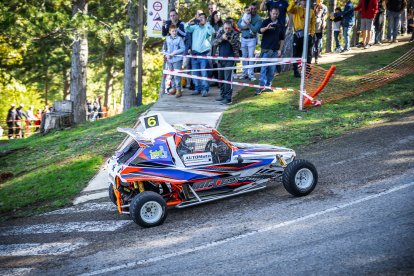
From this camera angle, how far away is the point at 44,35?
21531mm

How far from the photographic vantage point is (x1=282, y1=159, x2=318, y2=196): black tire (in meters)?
9.98

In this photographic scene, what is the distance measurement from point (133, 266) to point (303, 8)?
12.4 meters

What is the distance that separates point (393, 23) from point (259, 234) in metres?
19.1

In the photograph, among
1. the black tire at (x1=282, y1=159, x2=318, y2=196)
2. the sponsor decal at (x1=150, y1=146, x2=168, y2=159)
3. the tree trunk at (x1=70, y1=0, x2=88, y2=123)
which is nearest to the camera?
the sponsor decal at (x1=150, y1=146, x2=168, y2=159)

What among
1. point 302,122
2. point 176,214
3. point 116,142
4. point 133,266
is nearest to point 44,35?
point 116,142

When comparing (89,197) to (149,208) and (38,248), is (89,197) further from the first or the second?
(149,208)

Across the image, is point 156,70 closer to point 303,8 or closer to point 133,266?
point 303,8

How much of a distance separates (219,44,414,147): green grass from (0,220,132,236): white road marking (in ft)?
16.3

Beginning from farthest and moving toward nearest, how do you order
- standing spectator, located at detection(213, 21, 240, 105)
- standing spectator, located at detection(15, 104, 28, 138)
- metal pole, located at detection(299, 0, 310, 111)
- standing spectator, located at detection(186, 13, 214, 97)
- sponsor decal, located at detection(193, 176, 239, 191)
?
standing spectator, located at detection(15, 104, 28, 138)
standing spectator, located at detection(186, 13, 214, 97)
standing spectator, located at detection(213, 21, 240, 105)
metal pole, located at detection(299, 0, 310, 111)
sponsor decal, located at detection(193, 176, 239, 191)

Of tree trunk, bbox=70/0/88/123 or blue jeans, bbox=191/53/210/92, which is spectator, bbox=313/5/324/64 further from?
tree trunk, bbox=70/0/88/123

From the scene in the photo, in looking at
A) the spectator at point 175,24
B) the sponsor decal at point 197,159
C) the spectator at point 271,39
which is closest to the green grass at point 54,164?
the spectator at point 175,24

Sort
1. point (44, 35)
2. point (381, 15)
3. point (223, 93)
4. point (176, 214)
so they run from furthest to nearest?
point (381, 15), point (44, 35), point (223, 93), point (176, 214)

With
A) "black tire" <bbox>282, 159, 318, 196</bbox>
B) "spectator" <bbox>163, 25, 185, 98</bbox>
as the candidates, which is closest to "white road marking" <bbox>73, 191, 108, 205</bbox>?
"black tire" <bbox>282, 159, 318, 196</bbox>

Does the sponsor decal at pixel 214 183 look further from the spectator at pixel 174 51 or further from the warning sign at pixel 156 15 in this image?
the warning sign at pixel 156 15
